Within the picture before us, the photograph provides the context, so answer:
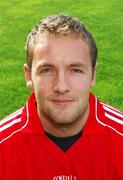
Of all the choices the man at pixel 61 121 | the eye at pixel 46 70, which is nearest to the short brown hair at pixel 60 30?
the man at pixel 61 121

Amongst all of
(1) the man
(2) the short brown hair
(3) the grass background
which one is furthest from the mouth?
(3) the grass background

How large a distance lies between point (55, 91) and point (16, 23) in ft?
26.1

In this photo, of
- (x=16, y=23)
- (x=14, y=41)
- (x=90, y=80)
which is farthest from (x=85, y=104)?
(x=16, y=23)

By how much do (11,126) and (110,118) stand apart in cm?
68

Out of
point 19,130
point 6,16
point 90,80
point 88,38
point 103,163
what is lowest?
point 6,16

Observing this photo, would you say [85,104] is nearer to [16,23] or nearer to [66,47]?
[66,47]

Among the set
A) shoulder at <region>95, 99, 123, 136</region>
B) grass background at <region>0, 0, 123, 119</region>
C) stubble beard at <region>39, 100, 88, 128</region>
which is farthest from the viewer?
grass background at <region>0, 0, 123, 119</region>

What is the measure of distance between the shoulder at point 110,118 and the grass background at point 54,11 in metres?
3.02

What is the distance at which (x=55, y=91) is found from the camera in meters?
3.19

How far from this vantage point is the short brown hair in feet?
10.9

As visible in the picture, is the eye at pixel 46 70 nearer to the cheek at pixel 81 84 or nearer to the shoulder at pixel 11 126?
the cheek at pixel 81 84

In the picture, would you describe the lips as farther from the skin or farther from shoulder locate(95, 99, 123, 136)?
shoulder locate(95, 99, 123, 136)

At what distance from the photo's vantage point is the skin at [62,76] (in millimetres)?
3209

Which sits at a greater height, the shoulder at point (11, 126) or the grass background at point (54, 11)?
the shoulder at point (11, 126)
